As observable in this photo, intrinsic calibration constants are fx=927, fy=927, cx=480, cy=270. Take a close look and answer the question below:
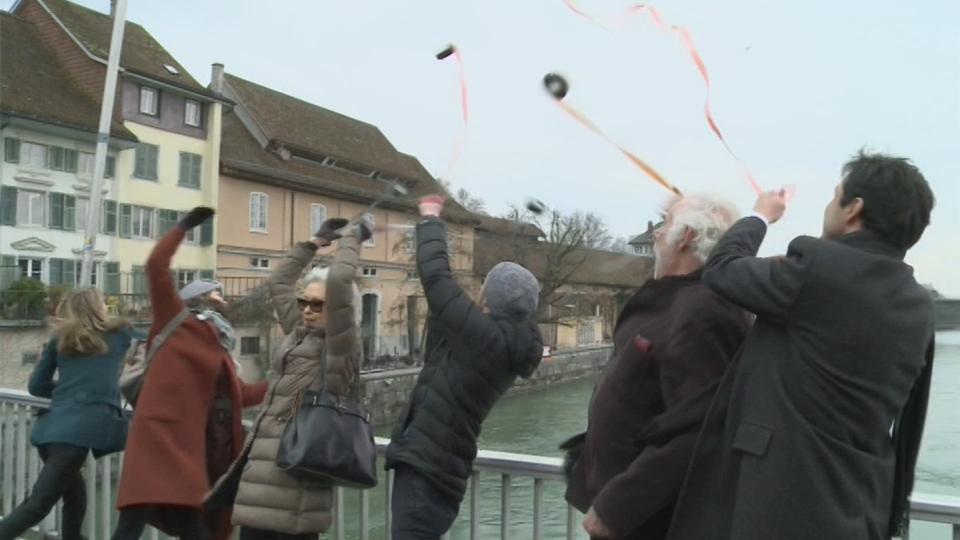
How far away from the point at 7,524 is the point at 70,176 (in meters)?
24.4

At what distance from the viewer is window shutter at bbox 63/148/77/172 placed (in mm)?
26078

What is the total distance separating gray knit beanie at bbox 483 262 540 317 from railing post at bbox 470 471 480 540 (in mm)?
679

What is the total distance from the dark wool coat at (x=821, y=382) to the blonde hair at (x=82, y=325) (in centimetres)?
286

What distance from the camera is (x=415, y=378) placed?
59.5 ft

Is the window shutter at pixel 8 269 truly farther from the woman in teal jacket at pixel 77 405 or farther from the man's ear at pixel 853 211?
the man's ear at pixel 853 211

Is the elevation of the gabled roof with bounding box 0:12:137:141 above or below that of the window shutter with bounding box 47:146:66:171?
above

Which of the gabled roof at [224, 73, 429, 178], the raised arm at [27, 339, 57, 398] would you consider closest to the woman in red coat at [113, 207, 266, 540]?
the raised arm at [27, 339, 57, 398]

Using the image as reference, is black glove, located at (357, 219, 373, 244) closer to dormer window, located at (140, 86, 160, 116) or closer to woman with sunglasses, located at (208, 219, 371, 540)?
woman with sunglasses, located at (208, 219, 371, 540)

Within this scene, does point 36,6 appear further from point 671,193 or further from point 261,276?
point 671,193

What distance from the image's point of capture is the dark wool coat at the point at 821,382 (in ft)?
6.52

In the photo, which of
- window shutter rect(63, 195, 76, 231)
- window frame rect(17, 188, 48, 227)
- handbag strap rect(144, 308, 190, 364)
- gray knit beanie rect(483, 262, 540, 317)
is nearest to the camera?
gray knit beanie rect(483, 262, 540, 317)

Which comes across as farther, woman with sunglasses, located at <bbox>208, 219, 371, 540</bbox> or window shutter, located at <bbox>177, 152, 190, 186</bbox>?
window shutter, located at <bbox>177, 152, 190, 186</bbox>

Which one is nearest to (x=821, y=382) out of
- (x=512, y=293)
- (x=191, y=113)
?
(x=512, y=293)

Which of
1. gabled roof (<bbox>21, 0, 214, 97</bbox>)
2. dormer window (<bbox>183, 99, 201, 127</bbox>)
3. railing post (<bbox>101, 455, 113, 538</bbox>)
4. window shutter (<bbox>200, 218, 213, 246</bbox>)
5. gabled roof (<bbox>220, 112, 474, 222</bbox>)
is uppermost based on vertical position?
gabled roof (<bbox>21, 0, 214, 97</bbox>)
